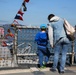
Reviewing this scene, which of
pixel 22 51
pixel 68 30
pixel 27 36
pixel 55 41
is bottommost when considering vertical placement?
pixel 22 51

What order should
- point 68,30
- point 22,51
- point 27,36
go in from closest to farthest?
point 68,30, point 27,36, point 22,51

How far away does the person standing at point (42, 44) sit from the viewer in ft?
31.9

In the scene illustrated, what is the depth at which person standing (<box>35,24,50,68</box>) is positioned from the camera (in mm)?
9727

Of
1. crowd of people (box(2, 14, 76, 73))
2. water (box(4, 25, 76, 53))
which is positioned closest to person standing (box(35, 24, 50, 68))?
crowd of people (box(2, 14, 76, 73))

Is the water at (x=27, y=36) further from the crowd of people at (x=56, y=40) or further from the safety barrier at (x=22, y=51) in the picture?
the crowd of people at (x=56, y=40)

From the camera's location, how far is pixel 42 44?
986 centimetres

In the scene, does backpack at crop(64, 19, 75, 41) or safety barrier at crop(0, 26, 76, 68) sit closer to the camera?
backpack at crop(64, 19, 75, 41)

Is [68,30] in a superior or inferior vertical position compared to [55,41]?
superior

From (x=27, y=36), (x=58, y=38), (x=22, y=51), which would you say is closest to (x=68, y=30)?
(x=58, y=38)

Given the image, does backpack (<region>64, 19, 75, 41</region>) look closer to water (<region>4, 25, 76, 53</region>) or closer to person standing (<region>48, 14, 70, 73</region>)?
person standing (<region>48, 14, 70, 73</region>)

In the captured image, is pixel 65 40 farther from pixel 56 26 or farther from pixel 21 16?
pixel 21 16

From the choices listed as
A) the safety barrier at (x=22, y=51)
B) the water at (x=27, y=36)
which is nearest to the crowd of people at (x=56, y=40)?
the safety barrier at (x=22, y=51)

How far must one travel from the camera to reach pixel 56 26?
359 inches

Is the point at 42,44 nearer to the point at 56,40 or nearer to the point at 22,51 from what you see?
the point at 56,40
